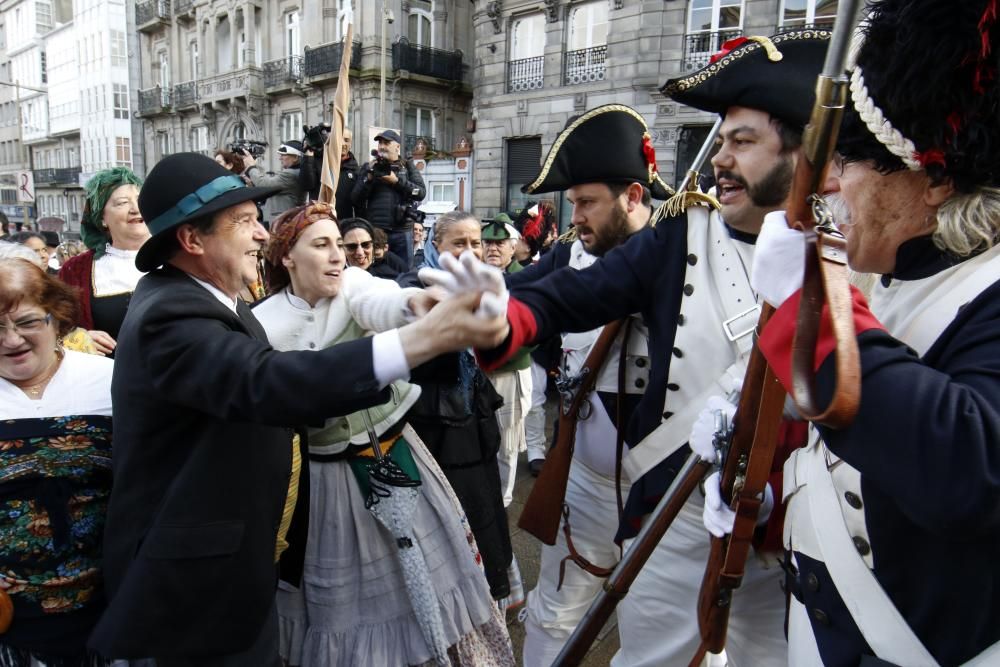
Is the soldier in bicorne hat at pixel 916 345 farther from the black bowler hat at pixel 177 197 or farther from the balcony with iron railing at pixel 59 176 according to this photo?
the balcony with iron railing at pixel 59 176

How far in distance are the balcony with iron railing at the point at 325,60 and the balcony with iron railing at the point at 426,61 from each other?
56.9 inches

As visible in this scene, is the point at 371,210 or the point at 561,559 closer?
the point at 561,559

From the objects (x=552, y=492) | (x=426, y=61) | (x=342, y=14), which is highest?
(x=342, y=14)

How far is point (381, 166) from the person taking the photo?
5.79 metres

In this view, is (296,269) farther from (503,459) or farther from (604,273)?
(503,459)

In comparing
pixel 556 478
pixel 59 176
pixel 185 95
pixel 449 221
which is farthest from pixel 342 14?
pixel 59 176

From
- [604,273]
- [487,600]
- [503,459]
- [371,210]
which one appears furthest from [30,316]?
[371,210]

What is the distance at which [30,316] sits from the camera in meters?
1.94

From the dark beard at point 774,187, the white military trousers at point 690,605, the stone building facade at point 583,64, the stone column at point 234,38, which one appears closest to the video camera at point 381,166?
the dark beard at point 774,187

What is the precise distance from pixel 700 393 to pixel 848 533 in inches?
27.5

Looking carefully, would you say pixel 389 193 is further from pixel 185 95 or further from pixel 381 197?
pixel 185 95

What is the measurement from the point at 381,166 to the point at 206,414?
445cm

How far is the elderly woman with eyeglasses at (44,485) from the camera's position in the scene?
1.83 meters

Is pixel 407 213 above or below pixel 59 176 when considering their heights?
below
